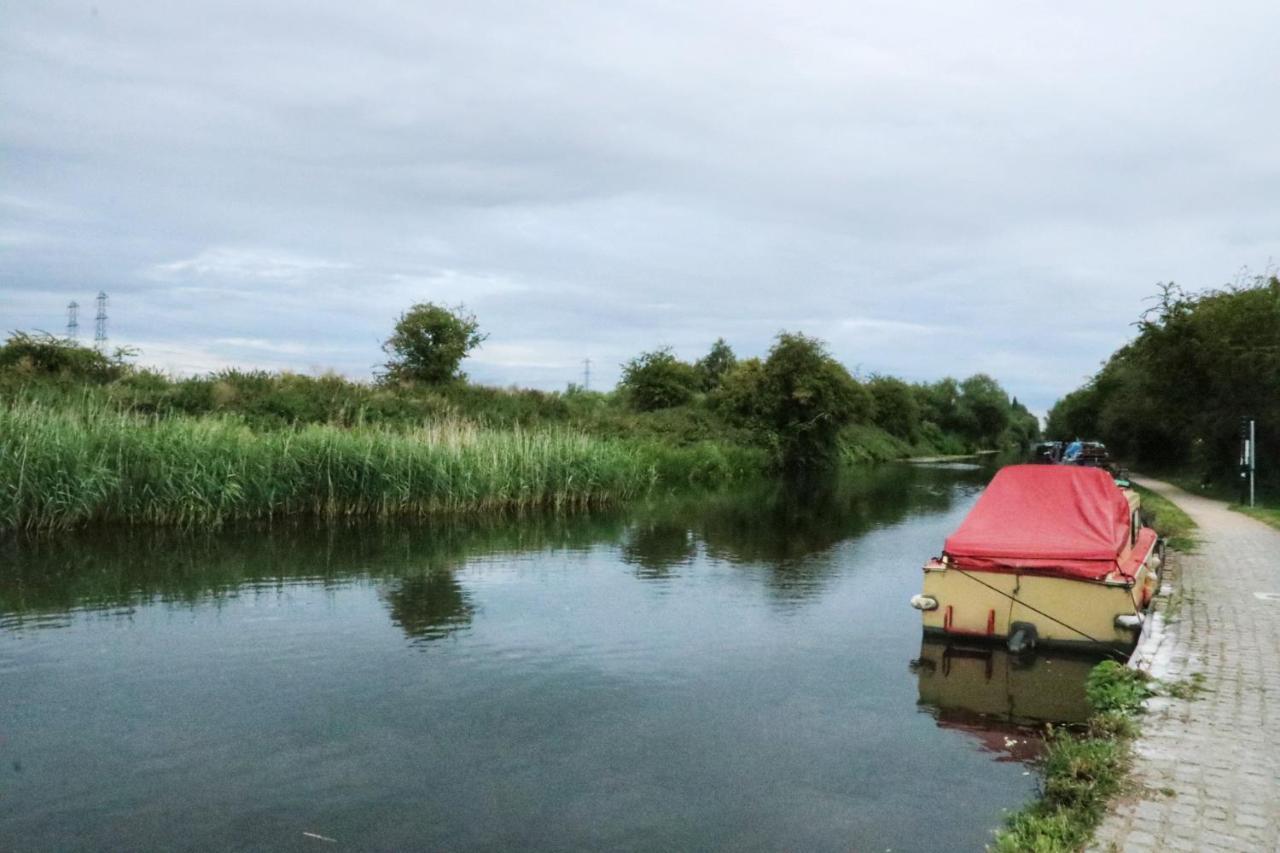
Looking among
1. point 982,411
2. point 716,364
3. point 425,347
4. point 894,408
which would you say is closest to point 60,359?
point 425,347

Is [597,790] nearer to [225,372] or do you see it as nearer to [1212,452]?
[1212,452]

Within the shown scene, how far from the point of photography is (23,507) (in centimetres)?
1756

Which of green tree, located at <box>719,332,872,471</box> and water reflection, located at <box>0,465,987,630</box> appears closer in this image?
water reflection, located at <box>0,465,987,630</box>

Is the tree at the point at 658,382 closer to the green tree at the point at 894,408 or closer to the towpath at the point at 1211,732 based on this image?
the green tree at the point at 894,408

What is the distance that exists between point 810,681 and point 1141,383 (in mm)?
28755

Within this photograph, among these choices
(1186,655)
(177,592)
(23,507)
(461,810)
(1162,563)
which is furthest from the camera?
(23,507)

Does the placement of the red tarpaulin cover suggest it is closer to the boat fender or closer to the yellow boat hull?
the yellow boat hull

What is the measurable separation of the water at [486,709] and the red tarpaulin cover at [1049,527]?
1089 mm

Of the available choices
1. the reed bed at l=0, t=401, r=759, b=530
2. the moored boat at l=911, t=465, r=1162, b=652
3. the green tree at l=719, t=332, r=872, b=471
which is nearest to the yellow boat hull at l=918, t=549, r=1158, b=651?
the moored boat at l=911, t=465, r=1162, b=652

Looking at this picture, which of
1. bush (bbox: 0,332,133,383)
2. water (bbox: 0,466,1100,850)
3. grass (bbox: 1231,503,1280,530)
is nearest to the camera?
water (bbox: 0,466,1100,850)

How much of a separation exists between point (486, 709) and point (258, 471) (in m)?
14.0

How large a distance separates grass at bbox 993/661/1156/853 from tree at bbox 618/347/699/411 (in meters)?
46.3

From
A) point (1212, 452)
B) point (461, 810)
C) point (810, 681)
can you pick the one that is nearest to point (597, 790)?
point (461, 810)

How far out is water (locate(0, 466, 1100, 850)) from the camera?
624cm
